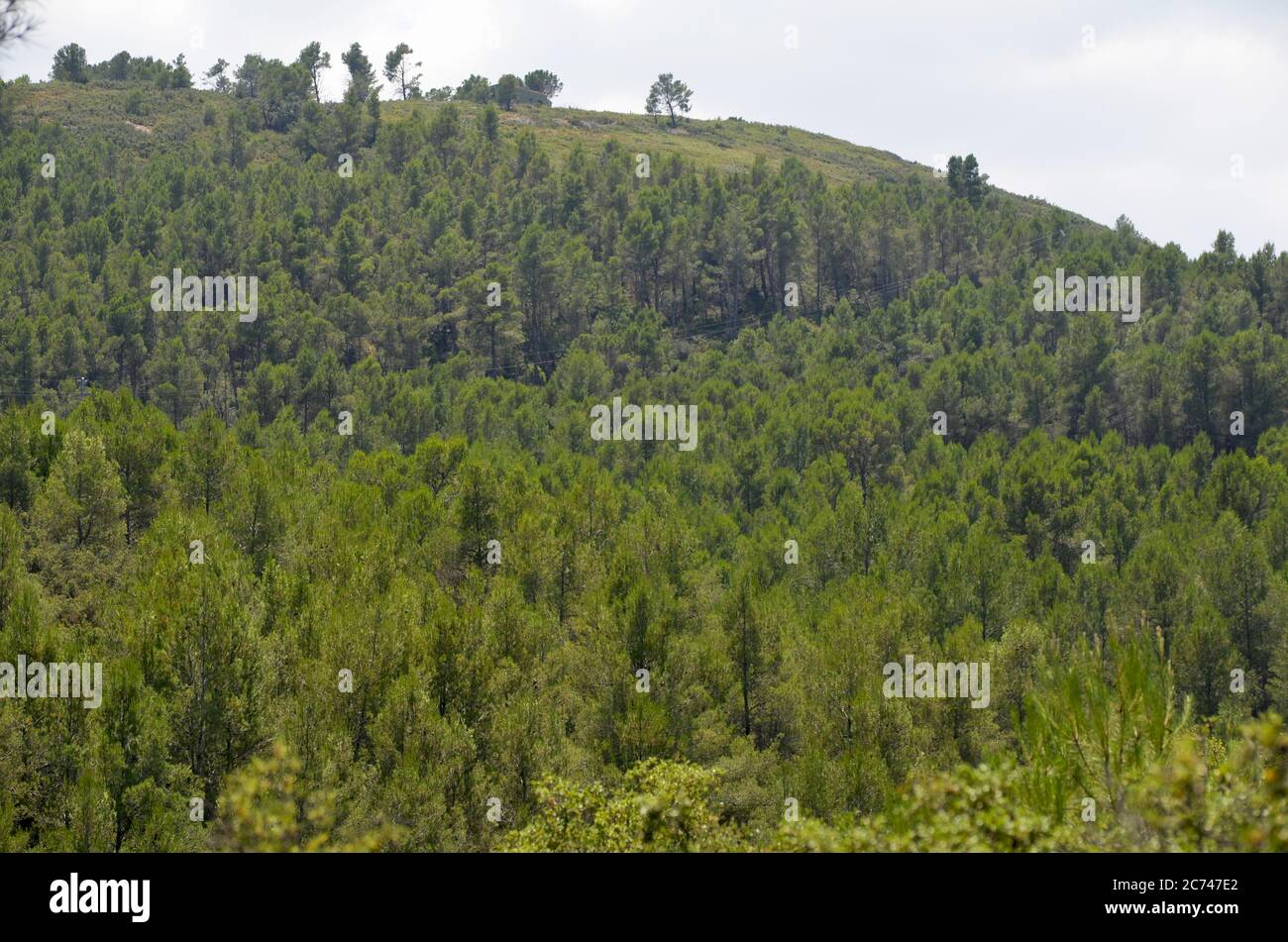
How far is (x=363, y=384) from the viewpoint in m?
85.9

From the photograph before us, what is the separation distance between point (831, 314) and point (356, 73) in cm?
10068

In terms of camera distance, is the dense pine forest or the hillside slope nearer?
the dense pine forest

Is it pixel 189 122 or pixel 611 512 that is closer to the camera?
pixel 611 512

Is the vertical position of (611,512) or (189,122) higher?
(189,122)

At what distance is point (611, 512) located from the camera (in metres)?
57.2

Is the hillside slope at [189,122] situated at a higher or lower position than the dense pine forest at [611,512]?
higher

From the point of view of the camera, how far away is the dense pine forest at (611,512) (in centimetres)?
2714

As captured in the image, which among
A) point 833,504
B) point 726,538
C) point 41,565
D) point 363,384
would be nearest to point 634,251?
point 363,384

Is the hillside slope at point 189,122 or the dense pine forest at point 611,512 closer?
the dense pine forest at point 611,512

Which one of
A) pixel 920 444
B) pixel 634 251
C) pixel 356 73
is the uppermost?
pixel 356 73

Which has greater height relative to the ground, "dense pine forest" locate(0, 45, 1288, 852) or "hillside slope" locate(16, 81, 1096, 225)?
"hillside slope" locate(16, 81, 1096, 225)

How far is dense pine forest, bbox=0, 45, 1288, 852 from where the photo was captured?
27.1 meters
